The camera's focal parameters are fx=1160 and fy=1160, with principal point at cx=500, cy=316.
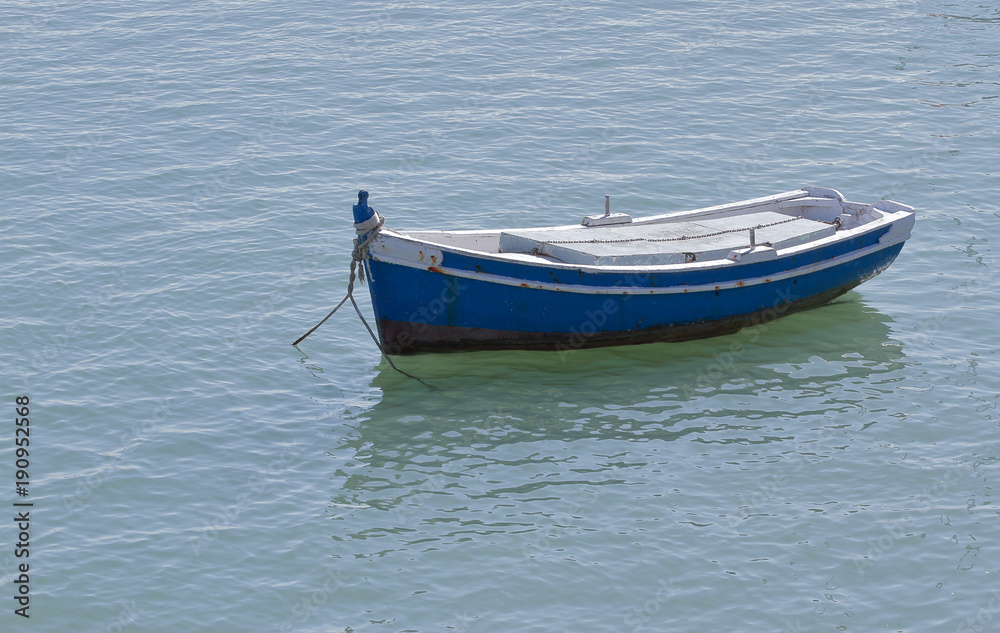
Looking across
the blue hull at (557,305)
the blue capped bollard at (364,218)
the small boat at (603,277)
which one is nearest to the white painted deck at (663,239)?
the small boat at (603,277)

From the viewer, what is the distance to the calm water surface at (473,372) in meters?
11.5

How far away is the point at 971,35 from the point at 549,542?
2460cm

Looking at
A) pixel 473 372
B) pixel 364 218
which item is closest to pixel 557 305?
pixel 473 372

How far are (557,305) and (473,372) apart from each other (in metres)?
1.47

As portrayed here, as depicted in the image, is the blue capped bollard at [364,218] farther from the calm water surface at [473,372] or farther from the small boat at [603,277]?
the calm water surface at [473,372]

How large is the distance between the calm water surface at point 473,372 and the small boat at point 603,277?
410 mm

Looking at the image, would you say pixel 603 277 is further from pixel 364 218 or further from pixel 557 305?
pixel 364 218

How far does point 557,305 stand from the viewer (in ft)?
51.9

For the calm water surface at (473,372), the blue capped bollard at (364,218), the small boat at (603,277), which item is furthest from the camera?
the small boat at (603,277)

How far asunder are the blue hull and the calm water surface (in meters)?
0.33

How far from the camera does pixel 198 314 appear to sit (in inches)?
689

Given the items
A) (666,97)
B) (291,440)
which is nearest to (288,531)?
(291,440)

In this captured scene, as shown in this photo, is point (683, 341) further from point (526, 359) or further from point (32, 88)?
point (32, 88)

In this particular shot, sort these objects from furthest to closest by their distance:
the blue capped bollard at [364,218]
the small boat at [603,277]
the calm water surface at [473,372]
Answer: the small boat at [603,277] → the blue capped bollard at [364,218] → the calm water surface at [473,372]
